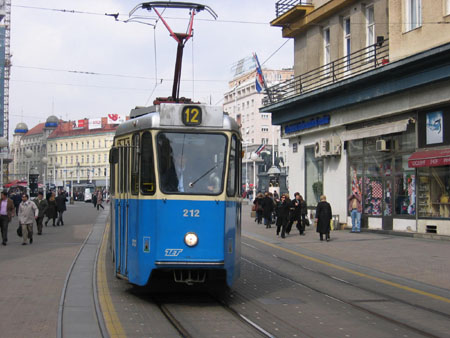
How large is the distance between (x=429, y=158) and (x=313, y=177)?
1081 centimetres

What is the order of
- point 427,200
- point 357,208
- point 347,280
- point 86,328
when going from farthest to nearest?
1. point 357,208
2. point 427,200
3. point 347,280
4. point 86,328

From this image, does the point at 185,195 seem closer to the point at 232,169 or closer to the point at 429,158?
the point at 232,169

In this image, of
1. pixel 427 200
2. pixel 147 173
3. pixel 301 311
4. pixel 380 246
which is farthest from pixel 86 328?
pixel 427 200

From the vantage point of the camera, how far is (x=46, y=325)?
846cm

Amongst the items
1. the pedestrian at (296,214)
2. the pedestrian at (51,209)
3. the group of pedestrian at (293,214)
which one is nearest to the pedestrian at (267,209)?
the group of pedestrian at (293,214)

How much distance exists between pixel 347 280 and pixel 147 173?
5495mm

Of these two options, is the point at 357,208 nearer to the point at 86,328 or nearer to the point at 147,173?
the point at 147,173

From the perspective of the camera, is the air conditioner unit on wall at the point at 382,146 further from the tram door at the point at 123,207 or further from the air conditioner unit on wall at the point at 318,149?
the tram door at the point at 123,207

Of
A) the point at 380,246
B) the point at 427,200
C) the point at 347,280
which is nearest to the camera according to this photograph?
the point at 347,280

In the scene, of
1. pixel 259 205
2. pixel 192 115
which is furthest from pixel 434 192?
pixel 192 115

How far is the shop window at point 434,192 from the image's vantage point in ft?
73.4

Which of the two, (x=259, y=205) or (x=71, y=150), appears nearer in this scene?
(x=259, y=205)

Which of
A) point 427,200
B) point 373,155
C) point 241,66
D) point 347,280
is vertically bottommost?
point 347,280

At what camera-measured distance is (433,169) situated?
2303cm
